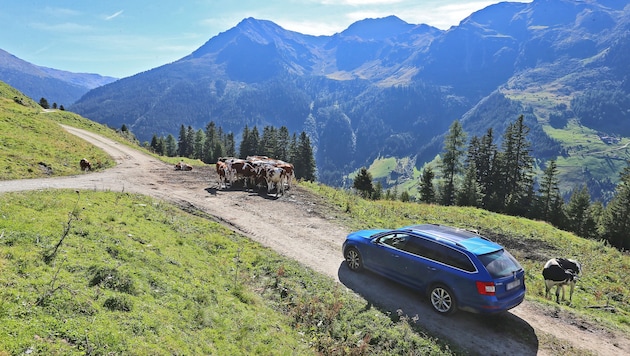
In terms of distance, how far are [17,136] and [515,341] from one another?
36.5 metres

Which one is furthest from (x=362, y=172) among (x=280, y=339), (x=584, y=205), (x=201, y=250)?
(x=280, y=339)

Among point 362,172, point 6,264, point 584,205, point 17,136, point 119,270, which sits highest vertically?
point 17,136

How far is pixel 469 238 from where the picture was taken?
11703mm

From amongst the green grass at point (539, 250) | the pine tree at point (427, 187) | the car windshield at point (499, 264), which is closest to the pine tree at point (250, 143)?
the pine tree at point (427, 187)

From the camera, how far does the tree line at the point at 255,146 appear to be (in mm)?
93000

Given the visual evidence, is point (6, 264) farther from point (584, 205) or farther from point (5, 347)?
point (584, 205)

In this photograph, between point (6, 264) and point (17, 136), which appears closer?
point (6, 264)

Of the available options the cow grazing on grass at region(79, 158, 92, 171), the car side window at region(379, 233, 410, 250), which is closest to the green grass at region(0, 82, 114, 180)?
the cow grazing on grass at region(79, 158, 92, 171)

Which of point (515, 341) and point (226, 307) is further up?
point (226, 307)

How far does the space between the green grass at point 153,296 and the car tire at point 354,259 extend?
4.28 ft

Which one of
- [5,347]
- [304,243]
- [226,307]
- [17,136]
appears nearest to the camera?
[5,347]

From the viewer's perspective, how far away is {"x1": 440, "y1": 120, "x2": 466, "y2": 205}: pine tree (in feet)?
207

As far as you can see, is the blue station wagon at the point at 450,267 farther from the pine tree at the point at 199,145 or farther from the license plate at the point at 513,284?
the pine tree at the point at 199,145

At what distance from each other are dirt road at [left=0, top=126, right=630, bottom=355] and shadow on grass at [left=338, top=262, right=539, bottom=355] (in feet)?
0.09
